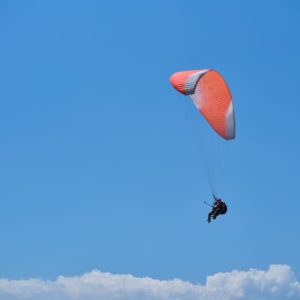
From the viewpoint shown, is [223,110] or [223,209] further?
[223,110]

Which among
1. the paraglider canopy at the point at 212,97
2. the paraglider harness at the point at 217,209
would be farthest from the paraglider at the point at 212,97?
the paraglider harness at the point at 217,209

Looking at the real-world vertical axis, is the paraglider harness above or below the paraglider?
below

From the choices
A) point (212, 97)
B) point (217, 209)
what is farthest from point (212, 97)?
point (217, 209)

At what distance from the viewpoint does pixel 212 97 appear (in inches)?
1057

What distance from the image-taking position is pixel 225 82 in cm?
2616

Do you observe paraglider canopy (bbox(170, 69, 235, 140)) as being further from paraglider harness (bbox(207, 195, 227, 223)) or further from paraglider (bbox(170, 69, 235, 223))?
paraglider harness (bbox(207, 195, 227, 223))

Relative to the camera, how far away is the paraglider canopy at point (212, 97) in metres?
26.2

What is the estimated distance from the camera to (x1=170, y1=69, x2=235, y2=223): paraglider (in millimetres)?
26156

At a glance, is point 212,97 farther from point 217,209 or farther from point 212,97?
point 217,209

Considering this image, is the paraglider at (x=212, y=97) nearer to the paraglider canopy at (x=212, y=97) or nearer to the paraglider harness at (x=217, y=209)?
the paraglider canopy at (x=212, y=97)

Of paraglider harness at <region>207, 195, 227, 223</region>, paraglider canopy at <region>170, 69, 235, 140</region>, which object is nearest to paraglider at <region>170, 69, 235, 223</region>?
paraglider canopy at <region>170, 69, 235, 140</region>

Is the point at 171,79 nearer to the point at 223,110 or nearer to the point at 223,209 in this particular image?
the point at 223,110

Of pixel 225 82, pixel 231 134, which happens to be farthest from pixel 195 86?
→ pixel 231 134

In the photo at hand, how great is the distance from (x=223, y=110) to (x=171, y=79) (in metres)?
4.67
